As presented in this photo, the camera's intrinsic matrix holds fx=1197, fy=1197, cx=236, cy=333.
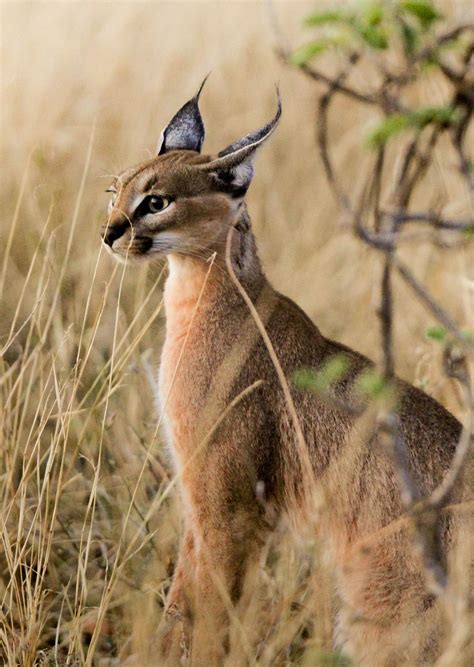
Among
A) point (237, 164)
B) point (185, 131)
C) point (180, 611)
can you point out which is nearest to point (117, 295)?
point (185, 131)

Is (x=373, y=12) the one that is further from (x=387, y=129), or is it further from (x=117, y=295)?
(x=117, y=295)

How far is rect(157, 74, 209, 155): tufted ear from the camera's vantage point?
4.52m

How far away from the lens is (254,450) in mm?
3979

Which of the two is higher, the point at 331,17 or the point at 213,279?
the point at 331,17

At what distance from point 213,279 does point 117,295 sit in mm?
1874

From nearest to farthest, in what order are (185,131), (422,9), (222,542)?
1. (422,9)
2. (222,542)
3. (185,131)

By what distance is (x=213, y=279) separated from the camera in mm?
4215

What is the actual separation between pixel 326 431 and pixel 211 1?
6.63 metres

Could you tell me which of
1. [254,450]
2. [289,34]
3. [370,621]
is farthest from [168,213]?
[289,34]

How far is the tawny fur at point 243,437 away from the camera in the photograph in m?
3.77

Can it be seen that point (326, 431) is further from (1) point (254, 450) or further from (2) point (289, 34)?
(2) point (289, 34)

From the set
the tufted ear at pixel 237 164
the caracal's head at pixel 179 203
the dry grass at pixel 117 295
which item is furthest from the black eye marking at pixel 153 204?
the dry grass at pixel 117 295

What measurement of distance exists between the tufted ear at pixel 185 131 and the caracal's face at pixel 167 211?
315mm

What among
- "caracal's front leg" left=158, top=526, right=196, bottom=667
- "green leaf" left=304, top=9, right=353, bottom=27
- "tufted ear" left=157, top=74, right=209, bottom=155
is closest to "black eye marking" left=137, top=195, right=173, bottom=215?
"tufted ear" left=157, top=74, right=209, bottom=155
